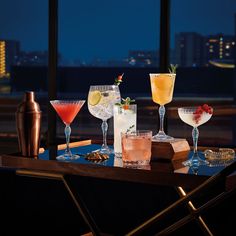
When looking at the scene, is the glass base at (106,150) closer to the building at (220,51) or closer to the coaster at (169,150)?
the coaster at (169,150)

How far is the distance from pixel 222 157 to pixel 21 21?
607cm

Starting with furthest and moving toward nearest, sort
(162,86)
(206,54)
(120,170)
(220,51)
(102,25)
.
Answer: (102,25)
(206,54)
(220,51)
(162,86)
(120,170)

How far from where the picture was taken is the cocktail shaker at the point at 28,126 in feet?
7.97

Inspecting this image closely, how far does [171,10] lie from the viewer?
3580 mm

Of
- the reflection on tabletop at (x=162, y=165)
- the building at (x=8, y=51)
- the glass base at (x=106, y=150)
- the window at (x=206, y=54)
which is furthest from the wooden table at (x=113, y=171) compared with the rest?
the building at (x=8, y=51)

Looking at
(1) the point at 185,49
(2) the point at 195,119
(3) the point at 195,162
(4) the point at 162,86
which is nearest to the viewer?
(3) the point at 195,162

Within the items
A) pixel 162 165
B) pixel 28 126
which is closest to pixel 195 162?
pixel 162 165

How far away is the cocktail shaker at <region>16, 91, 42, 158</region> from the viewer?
243 cm

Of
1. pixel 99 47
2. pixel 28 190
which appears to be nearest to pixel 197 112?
pixel 28 190

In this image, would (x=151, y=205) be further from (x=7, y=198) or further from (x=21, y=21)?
(x=21, y=21)

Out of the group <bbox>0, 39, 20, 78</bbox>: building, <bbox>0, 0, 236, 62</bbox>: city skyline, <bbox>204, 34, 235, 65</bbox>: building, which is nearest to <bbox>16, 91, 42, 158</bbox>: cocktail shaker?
<bbox>204, 34, 235, 65</bbox>: building

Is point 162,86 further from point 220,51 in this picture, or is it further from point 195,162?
point 220,51

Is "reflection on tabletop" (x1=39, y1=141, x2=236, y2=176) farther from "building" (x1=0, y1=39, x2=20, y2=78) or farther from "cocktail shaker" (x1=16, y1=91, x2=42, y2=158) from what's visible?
"building" (x1=0, y1=39, x2=20, y2=78)

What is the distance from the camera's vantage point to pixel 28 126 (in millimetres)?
2434
